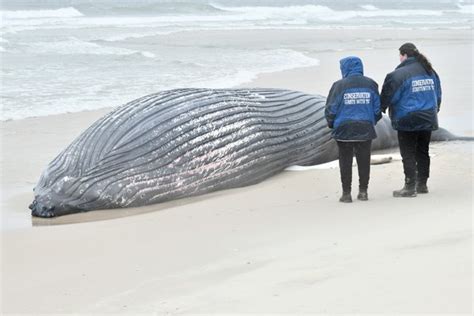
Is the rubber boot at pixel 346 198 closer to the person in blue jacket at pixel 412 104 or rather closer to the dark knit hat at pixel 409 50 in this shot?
the person in blue jacket at pixel 412 104

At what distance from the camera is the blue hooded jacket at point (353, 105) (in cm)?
754

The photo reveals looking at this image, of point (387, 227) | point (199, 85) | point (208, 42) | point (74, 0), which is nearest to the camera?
point (387, 227)

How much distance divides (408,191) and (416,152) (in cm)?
48

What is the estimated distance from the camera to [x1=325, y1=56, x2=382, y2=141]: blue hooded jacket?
754 cm

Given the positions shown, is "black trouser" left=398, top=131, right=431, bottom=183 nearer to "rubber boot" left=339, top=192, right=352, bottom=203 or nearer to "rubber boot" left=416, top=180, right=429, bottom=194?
"rubber boot" left=416, top=180, right=429, bottom=194

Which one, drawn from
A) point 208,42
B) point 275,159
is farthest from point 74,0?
point 275,159

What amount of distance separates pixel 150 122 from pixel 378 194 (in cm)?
214

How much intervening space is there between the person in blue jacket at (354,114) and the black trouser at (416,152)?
1.20 feet

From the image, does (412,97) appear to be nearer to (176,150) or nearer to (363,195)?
(363,195)

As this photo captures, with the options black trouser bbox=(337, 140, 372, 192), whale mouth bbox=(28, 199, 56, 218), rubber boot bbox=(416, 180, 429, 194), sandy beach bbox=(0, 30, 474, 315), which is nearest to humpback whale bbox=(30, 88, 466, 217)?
whale mouth bbox=(28, 199, 56, 218)

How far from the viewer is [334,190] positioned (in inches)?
317

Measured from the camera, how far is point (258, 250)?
5.84m

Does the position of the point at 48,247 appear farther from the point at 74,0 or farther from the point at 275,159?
the point at 74,0

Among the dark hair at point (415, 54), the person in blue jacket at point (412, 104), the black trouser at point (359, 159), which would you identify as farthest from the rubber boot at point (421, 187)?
the dark hair at point (415, 54)
